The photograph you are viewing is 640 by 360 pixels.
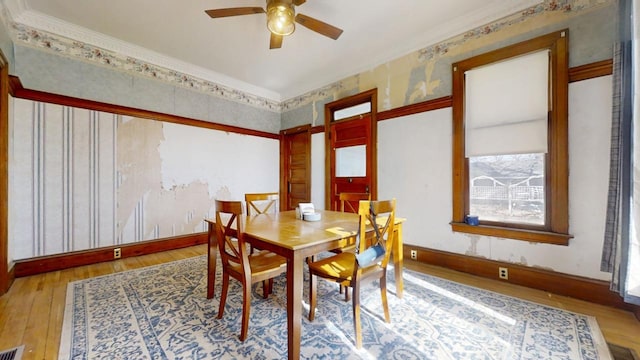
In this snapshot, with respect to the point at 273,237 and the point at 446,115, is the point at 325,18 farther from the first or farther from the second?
the point at 273,237

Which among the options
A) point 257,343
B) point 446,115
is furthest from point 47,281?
point 446,115

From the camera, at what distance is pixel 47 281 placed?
2.53 meters

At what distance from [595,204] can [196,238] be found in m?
4.84

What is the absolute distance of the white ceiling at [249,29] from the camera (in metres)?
2.54

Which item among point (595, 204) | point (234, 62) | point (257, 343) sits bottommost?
point (257, 343)

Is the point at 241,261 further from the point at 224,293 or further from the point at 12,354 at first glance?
the point at 12,354

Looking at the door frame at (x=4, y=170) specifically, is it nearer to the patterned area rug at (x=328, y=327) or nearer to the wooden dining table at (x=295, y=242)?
the patterned area rug at (x=328, y=327)

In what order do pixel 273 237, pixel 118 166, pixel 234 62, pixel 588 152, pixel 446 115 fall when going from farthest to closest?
pixel 234 62, pixel 118 166, pixel 446 115, pixel 588 152, pixel 273 237

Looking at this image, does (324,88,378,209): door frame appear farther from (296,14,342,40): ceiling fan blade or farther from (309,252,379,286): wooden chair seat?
(309,252,379,286): wooden chair seat

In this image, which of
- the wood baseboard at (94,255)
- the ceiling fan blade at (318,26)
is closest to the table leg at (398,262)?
the ceiling fan blade at (318,26)

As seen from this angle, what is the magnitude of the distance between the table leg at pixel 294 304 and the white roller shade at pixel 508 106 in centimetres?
242

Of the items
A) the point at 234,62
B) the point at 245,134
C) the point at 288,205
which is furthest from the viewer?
the point at 288,205

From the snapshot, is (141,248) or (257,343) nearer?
(257,343)

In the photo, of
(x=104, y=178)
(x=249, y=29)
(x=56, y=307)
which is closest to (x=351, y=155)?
(x=249, y=29)
